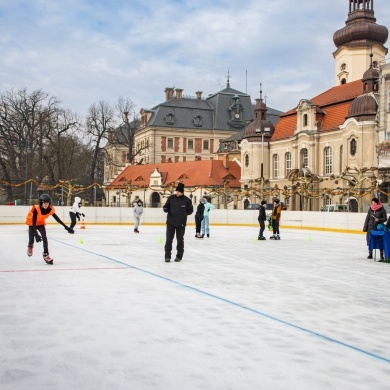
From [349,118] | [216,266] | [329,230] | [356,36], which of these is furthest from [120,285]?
[356,36]

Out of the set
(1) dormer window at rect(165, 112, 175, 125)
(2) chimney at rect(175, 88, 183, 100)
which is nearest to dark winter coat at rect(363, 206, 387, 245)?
(1) dormer window at rect(165, 112, 175, 125)

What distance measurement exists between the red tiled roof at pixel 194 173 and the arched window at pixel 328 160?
14577 mm

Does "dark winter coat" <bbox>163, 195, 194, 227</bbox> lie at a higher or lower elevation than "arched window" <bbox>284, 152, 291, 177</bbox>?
lower

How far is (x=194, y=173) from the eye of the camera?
71.9 metres

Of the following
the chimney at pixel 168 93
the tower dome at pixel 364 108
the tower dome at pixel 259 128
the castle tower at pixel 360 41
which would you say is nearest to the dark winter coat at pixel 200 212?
the tower dome at pixel 364 108

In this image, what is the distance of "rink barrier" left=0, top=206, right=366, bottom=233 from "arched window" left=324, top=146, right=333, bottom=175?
21993 mm

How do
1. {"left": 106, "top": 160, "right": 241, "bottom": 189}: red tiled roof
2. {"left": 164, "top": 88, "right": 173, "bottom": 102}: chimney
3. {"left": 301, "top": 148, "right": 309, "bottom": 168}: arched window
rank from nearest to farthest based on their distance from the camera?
{"left": 301, "top": 148, "right": 309, "bottom": 168}: arched window < {"left": 106, "top": 160, "right": 241, "bottom": 189}: red tiled roof < {"left": 164, "top": 88, "right": 173, "bottom": 102}: chimney

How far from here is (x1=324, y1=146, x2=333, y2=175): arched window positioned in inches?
2259

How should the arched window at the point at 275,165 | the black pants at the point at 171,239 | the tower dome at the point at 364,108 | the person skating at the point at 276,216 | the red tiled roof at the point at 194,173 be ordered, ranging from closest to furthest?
1. the black pants at the point at 171,239
2. the person skating at the point at 276,216
3. the tower dome at the point at 364,108
4. the arched window at the point at 275,165
5. the red tiled roof at the point at 194,173

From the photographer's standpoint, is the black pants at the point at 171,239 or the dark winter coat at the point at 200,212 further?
the dark winter coat at the point at 200,212

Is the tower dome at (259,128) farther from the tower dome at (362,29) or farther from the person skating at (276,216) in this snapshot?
the person skating at (276,216)

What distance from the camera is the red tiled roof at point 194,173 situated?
A: 7019cm

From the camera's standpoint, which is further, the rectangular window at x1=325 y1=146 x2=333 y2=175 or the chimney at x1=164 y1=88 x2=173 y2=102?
the chimney at x1=164 y1=88 x2=173 y2=102

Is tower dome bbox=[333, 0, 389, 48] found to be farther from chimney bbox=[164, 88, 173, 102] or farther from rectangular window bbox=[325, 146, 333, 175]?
chimney bbox=[164, 88, 173, 102]
